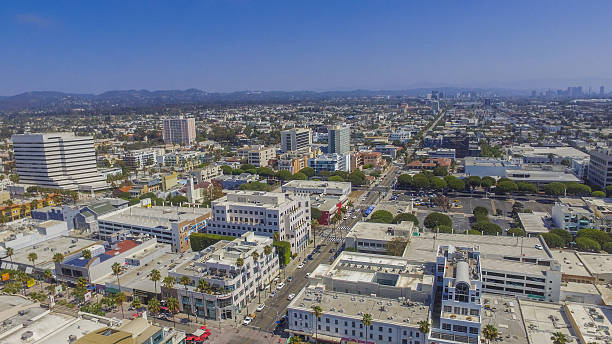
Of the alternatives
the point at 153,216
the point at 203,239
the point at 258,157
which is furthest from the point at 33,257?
the point at 258,157

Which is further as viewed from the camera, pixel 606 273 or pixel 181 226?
pixel 181 226

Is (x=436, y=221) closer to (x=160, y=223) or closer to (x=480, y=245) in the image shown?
(x=480, y=245)

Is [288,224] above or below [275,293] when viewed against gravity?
above

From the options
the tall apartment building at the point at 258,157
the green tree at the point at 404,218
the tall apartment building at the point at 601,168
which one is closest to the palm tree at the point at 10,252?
the green tree at the point at 404,218

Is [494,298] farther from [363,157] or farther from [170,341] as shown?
[363,157]

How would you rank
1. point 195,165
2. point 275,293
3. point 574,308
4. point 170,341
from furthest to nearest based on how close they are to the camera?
point 195,165, point 275,293, point 574,308, point 170,341

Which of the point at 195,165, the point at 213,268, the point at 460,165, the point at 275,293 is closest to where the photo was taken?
the point at 213,268

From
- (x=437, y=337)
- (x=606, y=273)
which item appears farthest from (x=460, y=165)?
(x=437, y=337)
